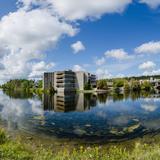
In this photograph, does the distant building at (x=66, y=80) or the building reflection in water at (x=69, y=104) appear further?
the distant building at (x=66, y=80)

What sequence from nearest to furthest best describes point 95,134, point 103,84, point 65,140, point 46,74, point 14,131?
point 65,140 < point 95,134 < point 14,131 < point 103,84 < point 46,74

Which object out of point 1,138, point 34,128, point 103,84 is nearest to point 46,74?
point 103,84

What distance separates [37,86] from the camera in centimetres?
19575

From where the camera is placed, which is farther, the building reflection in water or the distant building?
the distant building

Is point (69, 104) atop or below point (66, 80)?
below

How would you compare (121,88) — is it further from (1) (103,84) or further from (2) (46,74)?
(2) (46,74)

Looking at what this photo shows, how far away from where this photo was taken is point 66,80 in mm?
159000

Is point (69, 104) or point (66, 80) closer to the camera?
point (69, 104)

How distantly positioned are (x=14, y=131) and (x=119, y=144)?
12.4m

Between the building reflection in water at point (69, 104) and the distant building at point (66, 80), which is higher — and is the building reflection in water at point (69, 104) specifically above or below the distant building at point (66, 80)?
below

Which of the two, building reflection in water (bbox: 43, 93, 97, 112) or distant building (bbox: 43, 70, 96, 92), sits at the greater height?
distant building (bbox: 43, 70, 96, 92)

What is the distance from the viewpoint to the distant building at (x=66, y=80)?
15850cm

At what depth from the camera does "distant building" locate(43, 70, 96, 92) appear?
158 metres

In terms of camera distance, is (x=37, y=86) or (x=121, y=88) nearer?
(x=121, y=88)
